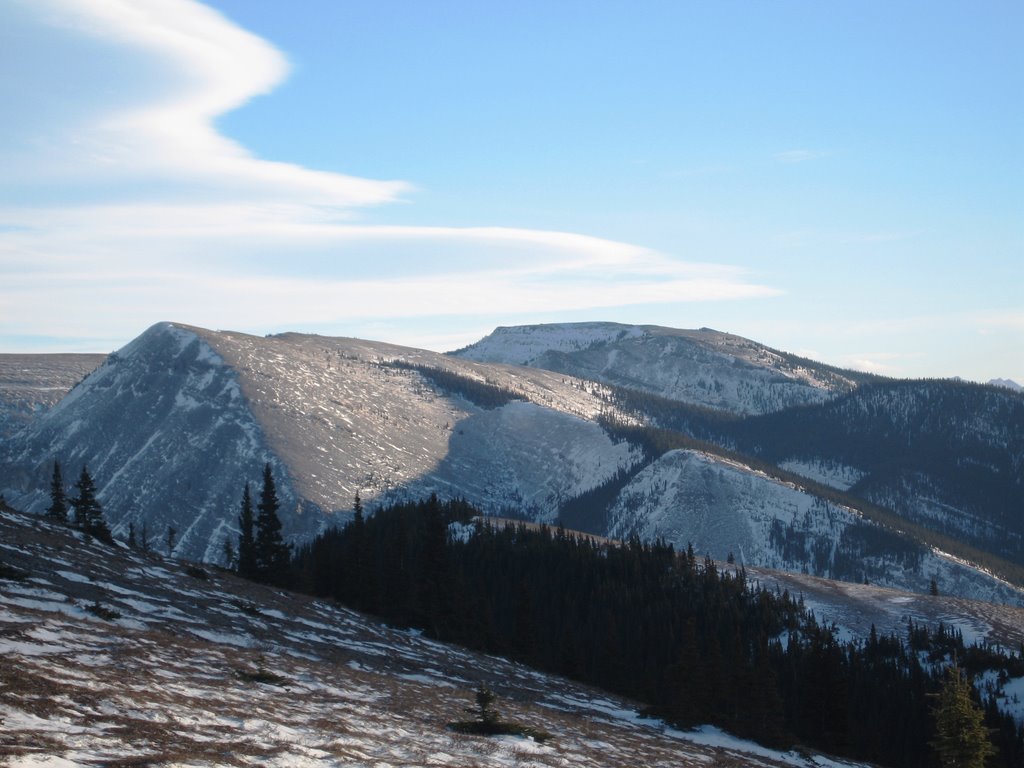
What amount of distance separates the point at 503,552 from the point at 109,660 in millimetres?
129663

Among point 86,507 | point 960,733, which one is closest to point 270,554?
point 86,507

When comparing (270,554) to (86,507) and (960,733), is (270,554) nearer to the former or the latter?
(86,507)

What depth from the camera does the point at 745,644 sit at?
128125mm

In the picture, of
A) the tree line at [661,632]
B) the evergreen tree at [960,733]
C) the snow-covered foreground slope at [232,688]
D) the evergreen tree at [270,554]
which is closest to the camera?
the snow-covered foreground slope at [232,688]

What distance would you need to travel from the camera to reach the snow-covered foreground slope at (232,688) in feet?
78.9

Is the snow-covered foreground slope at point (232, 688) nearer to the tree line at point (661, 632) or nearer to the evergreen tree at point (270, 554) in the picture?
the tree line at point (661, 632)

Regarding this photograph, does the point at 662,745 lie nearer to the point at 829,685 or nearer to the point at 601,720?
the point at 601,720

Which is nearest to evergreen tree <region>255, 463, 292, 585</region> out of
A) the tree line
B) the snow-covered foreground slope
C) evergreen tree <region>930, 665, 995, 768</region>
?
the tree line

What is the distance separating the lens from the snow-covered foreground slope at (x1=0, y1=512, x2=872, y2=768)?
78.9ft

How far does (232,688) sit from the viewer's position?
3191 centimetres

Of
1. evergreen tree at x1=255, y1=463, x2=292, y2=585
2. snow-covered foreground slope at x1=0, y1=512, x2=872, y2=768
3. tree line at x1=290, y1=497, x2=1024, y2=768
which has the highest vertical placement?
snow-covered foreground slope at x1=0, y1=512, x2=872, y2=768

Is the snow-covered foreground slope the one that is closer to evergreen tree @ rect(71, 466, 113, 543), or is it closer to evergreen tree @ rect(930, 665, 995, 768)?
evergreen tree @ rect(930, 665, 995, 768)

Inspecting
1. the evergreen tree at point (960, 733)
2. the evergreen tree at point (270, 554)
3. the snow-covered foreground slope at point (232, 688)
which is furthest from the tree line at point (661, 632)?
the snow-covered foreground slope at point (232, 688)

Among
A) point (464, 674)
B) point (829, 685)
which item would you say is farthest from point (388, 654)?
point (829, 685)
